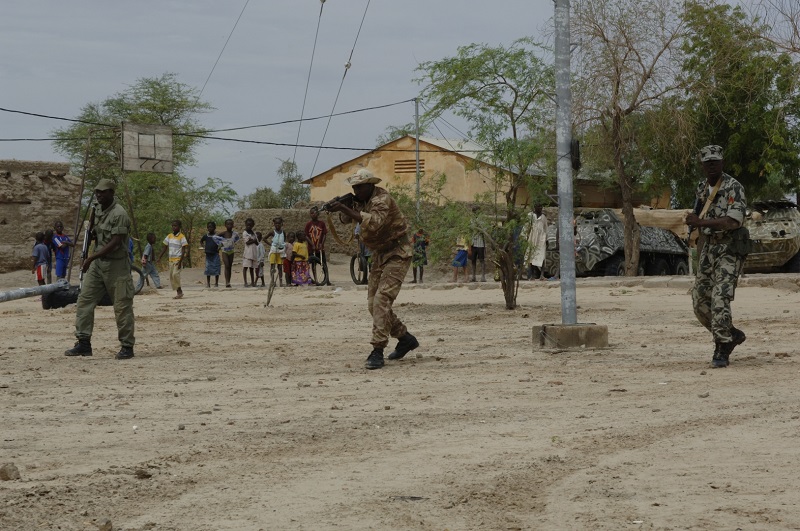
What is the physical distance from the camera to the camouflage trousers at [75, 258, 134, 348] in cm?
1038

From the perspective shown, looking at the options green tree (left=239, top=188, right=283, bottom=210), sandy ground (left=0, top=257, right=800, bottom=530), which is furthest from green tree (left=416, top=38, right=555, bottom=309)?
green tree (left=239, top=188, right=283, bottom=210)

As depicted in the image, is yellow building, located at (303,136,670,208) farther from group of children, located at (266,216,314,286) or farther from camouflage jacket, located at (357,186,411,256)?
camouflage jacket, located at (357,186,411,256)

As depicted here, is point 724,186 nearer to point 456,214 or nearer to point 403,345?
point 403,345

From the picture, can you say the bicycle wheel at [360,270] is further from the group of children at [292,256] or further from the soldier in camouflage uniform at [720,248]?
the soldier in camouflage uniform at [720,248]

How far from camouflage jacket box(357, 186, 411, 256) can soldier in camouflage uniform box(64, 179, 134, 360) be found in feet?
7.79

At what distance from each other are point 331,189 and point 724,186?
117 feet

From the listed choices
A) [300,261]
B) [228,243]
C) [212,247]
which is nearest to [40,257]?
[212,247]

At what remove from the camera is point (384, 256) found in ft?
31.6

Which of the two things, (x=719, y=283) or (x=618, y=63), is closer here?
(x=719, y=283)

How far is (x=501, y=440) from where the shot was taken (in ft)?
19.9

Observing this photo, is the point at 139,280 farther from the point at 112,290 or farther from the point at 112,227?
the point at 112,227

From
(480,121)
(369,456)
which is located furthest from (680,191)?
(369,456)

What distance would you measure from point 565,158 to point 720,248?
2.29 meters

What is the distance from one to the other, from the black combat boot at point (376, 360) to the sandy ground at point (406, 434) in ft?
0.44
